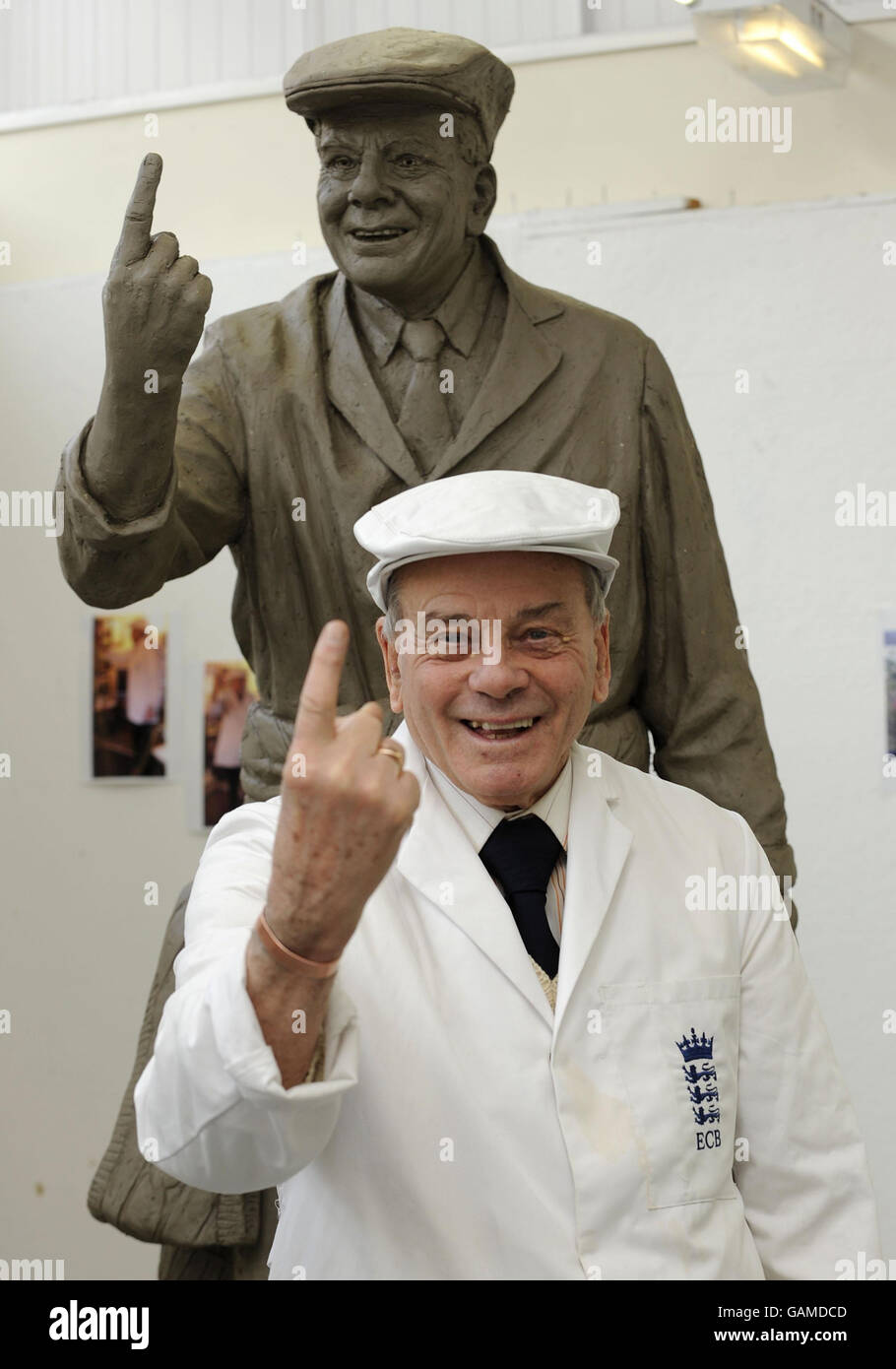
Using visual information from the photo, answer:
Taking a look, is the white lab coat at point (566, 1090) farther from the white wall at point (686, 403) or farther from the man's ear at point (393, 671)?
the white wall at point (686, 403)

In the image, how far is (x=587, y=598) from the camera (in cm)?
204

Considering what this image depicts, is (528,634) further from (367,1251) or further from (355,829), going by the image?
(367,1251)

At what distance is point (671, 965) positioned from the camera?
1.96 meters

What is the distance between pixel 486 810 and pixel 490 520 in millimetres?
324

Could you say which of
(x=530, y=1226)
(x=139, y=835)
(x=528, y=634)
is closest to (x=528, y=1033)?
(x=530, y=1226)

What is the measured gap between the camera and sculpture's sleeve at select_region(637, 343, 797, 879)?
9.68 feet

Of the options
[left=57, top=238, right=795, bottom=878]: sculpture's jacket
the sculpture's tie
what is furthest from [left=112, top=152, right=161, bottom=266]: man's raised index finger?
the sculpture's tie

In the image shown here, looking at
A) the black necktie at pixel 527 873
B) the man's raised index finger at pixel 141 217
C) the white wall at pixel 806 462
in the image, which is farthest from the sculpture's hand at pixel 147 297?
the white wall at pixel 806 462

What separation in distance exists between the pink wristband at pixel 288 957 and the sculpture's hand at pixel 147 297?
1.10m

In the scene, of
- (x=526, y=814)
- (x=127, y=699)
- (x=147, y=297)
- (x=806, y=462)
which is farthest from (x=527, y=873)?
(x=127, y=699)

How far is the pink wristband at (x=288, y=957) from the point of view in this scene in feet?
5.03

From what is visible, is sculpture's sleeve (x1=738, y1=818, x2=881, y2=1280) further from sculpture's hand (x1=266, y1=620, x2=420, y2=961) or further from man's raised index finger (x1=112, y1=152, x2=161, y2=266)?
man's raised index finger (x1=112, y1=152, x2=161, y2=266)

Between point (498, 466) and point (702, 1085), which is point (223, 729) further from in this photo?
point (702, 1085)

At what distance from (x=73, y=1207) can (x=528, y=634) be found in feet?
14.8
